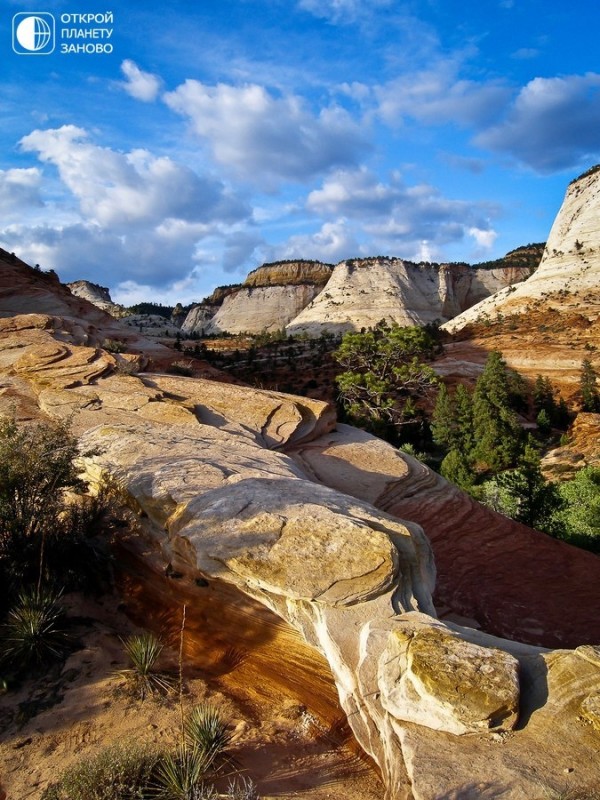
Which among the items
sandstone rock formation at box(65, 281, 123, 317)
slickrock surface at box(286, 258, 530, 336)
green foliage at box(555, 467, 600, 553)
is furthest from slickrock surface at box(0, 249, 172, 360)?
sandstone rock formation at box(65, 281, 123, 317)

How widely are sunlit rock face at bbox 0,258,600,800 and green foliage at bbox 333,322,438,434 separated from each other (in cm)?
1605

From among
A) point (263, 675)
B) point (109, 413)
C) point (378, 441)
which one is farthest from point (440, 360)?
point (263, 675)

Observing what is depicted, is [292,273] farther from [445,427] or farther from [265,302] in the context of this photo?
[445,427]

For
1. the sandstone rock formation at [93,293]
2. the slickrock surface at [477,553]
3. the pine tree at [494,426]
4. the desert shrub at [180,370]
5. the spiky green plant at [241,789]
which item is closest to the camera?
the spiky green plant at [241,789]

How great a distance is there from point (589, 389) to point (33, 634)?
1302 inches

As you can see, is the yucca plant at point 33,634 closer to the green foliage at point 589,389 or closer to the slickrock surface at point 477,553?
the slickrock surface at point 477,553

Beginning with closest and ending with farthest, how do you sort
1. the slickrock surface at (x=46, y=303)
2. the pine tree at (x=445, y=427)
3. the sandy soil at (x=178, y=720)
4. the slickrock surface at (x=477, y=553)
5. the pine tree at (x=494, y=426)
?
the sandy soil at (x=178, y=720) < the slickrock surface at (x=477, y=553) < the pine tree at (x=494, y=426) < the pine tree at (x=445, y=427) < the slickrock surface at (x=46, y=303)

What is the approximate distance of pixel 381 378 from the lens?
31.3 meters

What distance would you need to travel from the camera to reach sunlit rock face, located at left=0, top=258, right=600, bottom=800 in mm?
3746

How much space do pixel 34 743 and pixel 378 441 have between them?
8.43 meters

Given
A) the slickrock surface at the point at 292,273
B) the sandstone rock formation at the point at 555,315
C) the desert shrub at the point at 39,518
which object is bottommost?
the desert shrub at the point at 39,518

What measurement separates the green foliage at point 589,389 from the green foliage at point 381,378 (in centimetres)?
937

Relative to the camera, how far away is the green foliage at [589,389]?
30.8 metres

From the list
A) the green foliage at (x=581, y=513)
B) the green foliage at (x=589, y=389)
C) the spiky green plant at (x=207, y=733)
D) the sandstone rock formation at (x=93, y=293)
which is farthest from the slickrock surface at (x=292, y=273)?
the spiky green plant at (x=207, y=733)
